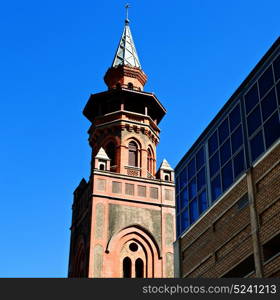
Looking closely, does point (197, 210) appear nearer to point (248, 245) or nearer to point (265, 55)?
point (248, 245)

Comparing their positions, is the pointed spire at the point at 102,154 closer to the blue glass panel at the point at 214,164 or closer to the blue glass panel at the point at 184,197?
the blue glass panel at the point at 184,197

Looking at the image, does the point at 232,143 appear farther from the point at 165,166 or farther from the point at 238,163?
the point at 165,166

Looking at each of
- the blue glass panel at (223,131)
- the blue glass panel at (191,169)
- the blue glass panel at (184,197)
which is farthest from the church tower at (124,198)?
the blue glass panel at (223,131)

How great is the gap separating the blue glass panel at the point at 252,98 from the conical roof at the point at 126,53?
31.3m

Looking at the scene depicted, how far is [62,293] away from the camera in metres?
12.5

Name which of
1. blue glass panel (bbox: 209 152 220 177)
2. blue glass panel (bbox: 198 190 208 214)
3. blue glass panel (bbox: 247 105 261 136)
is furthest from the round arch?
blue glass panel (bbox: 247 105 261 136)

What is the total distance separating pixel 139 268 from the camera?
3900 cm

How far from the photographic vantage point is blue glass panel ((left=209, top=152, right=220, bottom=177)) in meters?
21.5

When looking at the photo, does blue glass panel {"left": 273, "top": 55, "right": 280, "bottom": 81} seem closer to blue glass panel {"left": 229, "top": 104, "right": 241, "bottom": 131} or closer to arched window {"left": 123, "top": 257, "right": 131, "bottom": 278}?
blue glass panel {"left": 229, "top": 104, "right": 241, "bottom": 131}

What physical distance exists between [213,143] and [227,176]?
1.89m

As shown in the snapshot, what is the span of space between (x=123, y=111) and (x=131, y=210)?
8.85 metres

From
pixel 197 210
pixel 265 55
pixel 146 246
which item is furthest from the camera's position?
pixel 146 246

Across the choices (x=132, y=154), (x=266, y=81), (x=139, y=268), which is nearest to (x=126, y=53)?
(x=132, y=154)

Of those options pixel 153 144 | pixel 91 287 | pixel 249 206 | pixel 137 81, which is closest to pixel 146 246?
pixel 153 144
